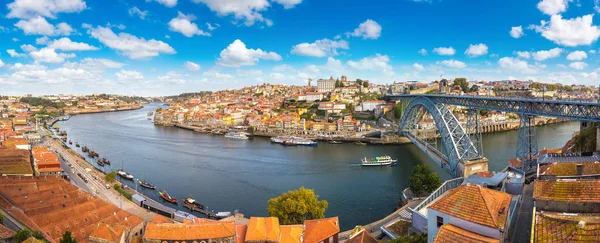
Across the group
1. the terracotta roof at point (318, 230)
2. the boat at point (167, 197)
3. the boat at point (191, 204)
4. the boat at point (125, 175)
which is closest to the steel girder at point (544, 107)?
the terracotta roof at point (318, 230)

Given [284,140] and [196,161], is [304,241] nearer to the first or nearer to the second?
[196,161]

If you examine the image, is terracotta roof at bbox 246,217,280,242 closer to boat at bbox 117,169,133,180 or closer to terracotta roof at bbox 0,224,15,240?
terracotta roof at bbox 0,224,15,240

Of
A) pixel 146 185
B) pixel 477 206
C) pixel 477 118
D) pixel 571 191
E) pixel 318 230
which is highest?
pixel 477 118

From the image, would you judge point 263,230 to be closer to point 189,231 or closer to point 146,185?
point 189,231

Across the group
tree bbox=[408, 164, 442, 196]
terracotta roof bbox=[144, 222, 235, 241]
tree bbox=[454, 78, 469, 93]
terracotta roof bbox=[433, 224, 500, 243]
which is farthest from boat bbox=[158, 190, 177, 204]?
tree bbox=[454, 78, 469, 93]

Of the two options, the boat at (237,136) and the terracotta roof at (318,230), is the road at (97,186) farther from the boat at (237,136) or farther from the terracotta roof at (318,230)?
the boat at (237,136)

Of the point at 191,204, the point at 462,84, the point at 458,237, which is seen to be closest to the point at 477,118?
the point at 191,204
